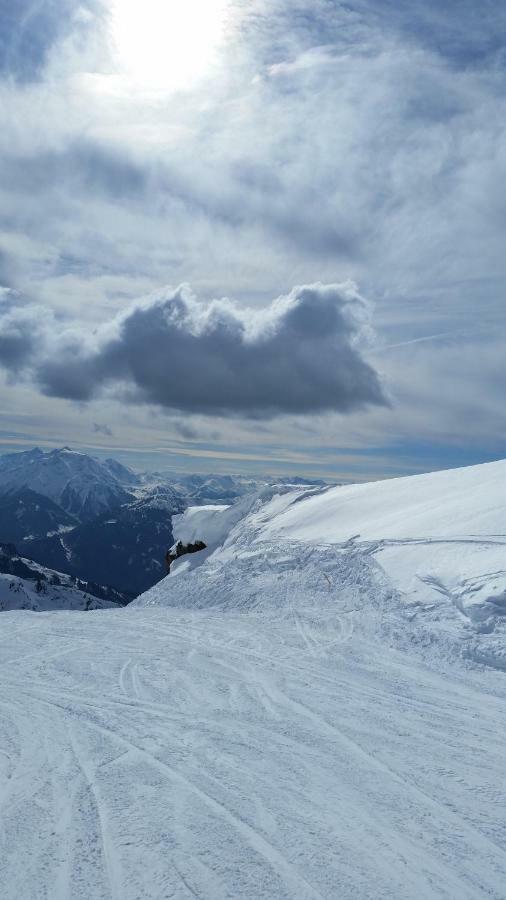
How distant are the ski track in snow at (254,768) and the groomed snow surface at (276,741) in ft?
0.09

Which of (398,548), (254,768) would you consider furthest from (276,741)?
(398,548)

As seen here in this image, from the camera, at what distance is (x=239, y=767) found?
7324mm

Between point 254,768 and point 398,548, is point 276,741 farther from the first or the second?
point 398,548

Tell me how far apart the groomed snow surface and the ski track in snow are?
3cm

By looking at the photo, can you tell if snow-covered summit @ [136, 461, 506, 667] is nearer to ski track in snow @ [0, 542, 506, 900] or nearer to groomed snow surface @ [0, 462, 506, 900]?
groomed snow surface @ [0, 462, 506, 900]

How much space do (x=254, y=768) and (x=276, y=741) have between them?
903 millimetres

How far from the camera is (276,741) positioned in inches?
321

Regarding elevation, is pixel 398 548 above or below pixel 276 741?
above

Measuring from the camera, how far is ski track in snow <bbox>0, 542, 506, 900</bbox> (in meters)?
5.26

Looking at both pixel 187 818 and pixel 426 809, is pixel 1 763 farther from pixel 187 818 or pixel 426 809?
pixel 426 809

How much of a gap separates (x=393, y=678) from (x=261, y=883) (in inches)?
259

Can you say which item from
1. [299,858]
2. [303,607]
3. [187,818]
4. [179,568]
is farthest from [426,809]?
[179,568]

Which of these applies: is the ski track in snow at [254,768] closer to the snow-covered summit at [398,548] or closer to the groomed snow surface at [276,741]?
the groomed snow surface at [276,741]

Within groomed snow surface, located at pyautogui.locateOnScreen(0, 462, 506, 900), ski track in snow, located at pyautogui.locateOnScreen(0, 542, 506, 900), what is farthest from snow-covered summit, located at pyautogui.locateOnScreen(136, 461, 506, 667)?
ski track in snow, located at pyautogui.locateOnScreen(0, 542, 506, 900)
